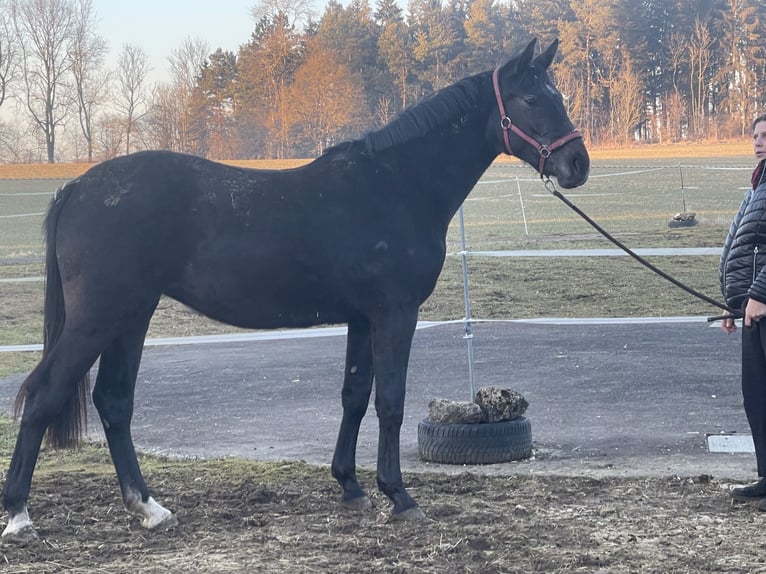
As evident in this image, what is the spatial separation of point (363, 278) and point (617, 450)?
2387 mm

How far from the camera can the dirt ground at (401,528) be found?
140 inches

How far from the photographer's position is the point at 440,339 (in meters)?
10.7

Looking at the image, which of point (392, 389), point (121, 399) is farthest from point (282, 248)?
point (121, 399)

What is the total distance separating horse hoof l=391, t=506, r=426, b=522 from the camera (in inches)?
165

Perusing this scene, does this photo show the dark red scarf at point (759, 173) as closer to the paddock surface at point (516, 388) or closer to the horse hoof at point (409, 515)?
the paddock surface at point (516, 388)

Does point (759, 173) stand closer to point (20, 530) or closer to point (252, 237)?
point (252, 237)

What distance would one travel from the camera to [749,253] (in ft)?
14.1

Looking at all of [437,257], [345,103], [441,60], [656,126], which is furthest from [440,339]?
[656,126]

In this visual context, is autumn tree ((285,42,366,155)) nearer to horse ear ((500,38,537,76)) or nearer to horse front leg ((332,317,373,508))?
horse ear ((500,38,537,76))

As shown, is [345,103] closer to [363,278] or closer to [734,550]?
[363,278]

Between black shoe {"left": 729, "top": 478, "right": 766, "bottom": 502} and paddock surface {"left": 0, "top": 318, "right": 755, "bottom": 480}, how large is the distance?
1.83 feet

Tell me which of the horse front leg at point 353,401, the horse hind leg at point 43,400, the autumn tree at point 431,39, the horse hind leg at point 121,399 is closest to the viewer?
the horse hind leg at point 43,400

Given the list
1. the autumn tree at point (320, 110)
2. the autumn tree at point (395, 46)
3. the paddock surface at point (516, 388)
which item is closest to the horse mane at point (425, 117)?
the paddock surface at point (516, 388)

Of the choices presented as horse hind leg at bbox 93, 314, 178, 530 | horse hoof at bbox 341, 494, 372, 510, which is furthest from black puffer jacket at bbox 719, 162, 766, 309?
horse hind leg at bbox 93, 314, 178, 530
